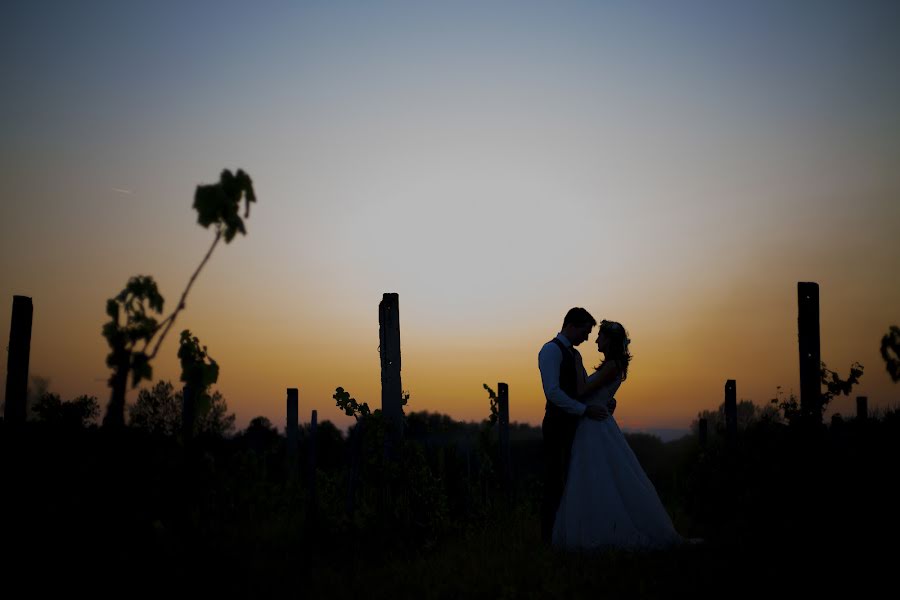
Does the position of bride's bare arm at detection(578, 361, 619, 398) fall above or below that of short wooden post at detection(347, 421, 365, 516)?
above

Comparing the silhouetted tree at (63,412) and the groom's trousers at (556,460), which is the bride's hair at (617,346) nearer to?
the groom's trousers at (556,460)

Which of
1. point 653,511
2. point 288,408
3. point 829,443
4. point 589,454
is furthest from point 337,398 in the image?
point 288,408

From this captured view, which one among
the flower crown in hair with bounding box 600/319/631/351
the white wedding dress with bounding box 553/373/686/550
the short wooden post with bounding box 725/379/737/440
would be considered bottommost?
the white wedding dress with bounding box 553/373/686/550

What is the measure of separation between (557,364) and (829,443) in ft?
12.2

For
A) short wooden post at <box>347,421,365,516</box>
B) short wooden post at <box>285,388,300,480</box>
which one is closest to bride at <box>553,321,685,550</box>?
short wooden post at <box>347,421,365,516</box>

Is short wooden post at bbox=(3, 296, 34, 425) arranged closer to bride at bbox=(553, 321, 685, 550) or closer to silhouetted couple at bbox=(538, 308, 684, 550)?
silhouetted couple at bbox=(538, 308, 684, 550)

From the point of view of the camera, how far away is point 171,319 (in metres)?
5.44

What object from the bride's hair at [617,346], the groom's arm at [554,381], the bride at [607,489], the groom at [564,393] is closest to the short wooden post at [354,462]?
the groom at [564,393]

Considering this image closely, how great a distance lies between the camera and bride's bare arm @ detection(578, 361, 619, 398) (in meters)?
9.20

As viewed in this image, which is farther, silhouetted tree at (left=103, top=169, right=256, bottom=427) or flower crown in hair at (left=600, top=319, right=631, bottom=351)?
flower crown in hair at (left=600, top=319, right=631, bottom=351)

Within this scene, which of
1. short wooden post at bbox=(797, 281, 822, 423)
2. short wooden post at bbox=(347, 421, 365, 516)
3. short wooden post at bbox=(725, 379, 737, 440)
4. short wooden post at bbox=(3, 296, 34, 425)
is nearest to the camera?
short wooden post at bbox=(347, 421, 365, 516)

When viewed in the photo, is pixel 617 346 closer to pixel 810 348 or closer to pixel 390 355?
pixel 810 348

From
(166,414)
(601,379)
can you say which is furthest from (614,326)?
(166,414)

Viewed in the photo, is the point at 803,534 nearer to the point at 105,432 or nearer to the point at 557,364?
the point at 557,364
